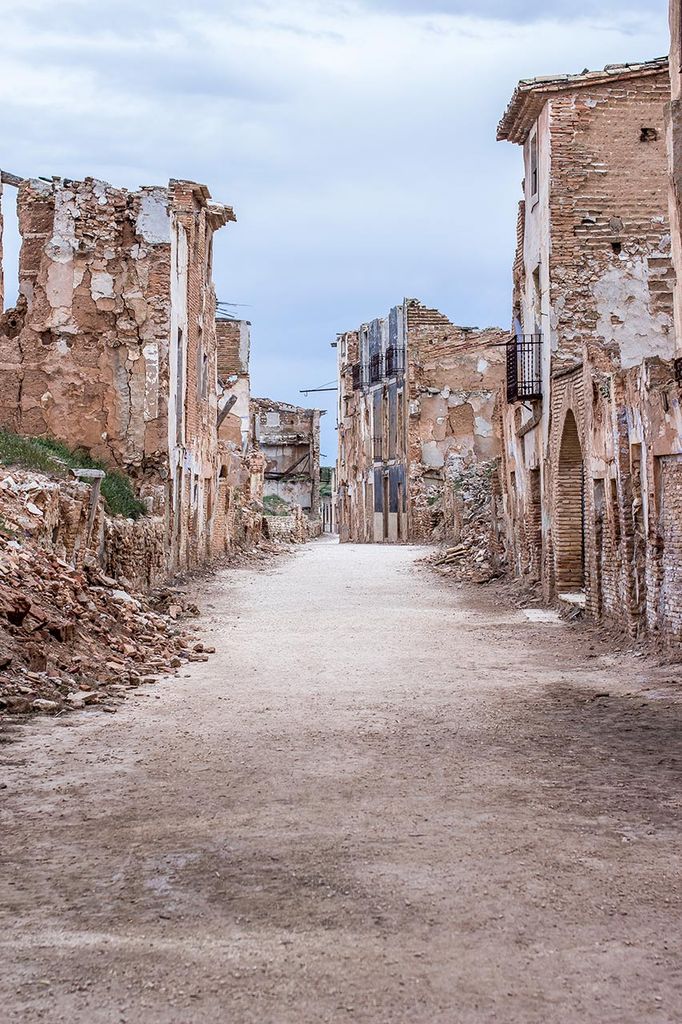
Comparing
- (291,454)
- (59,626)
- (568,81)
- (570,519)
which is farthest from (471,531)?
(291,454)

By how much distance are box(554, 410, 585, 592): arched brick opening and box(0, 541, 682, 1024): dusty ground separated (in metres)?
8.44

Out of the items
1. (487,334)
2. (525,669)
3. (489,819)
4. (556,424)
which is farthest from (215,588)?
(487,334)

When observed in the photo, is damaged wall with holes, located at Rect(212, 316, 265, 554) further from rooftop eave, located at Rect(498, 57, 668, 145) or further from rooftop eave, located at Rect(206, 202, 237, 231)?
rooftop eave, located at Rect(498, 57, 668, 145)

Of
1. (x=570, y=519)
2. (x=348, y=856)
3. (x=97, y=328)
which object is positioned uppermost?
(x=97, y=328)

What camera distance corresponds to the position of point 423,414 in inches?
1718

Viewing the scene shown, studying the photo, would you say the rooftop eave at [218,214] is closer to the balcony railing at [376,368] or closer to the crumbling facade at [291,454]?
the balcony railing at [376,368]

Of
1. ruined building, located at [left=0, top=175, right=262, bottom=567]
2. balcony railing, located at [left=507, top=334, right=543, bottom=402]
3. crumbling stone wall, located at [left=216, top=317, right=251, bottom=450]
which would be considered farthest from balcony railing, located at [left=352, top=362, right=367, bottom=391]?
balcony railing, located at [left=507, top=334, right=543, bottom=402]

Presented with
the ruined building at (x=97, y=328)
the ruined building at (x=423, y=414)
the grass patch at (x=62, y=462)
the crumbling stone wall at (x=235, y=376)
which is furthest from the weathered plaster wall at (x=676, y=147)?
the crumbling stone wall at (x=235, y=376)

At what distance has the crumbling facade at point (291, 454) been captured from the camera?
219ft

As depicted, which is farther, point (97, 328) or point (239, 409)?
point (239, 409)

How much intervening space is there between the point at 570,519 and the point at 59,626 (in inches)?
420

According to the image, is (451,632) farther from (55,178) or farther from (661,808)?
(55,178)

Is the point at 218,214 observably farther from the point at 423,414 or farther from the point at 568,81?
the point at 423,414

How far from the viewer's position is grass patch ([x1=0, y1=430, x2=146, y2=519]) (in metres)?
17.3
